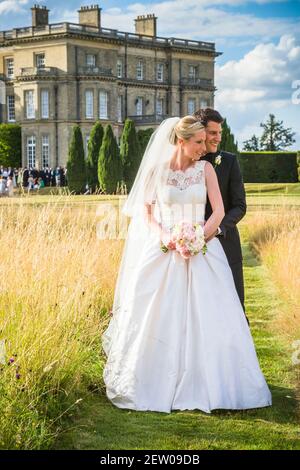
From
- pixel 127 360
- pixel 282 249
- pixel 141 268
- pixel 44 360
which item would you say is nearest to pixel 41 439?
pixel 44 360

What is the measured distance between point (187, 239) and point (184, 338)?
62cm

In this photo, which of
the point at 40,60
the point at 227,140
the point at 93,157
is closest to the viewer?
the point at 227,140

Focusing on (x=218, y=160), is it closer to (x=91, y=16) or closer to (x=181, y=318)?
(x=181, y=318)

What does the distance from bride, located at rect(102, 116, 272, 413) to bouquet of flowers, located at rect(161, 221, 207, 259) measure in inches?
3.0

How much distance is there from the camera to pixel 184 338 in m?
5.13

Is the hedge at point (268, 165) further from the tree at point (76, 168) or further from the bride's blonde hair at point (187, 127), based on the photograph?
the bride's blonde hair at point (187, 127)

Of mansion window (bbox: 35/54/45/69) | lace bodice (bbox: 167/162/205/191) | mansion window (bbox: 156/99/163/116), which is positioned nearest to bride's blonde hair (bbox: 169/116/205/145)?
lace bodice (bbox: 167/162/205/191)

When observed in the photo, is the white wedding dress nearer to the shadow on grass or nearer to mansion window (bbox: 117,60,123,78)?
the shadow on grass

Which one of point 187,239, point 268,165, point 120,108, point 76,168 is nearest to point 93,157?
point 76,168

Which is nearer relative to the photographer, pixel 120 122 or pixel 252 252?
pixel 252 252

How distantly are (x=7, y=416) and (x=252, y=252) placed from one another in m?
9.40
